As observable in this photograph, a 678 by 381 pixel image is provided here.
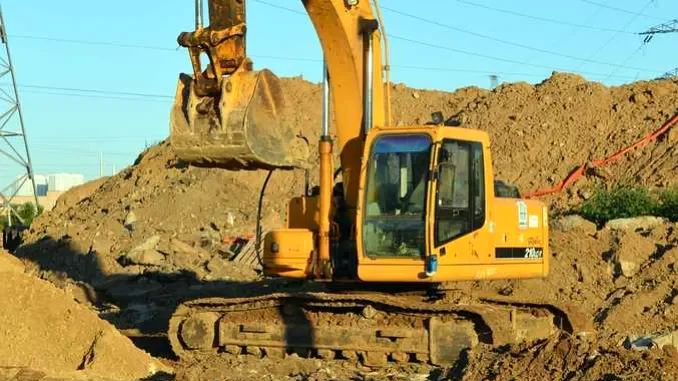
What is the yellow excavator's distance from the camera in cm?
1141

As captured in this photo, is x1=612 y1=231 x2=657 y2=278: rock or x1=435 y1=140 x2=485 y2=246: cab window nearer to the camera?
x1=435 y1=140 x2=485 y2=246: cab window

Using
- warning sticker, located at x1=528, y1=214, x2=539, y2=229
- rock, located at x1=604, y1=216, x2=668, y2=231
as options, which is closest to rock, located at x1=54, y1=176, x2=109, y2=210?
rock, located at x1=604, y1=216, x2=668, y2=231

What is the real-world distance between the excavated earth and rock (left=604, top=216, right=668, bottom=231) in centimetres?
5

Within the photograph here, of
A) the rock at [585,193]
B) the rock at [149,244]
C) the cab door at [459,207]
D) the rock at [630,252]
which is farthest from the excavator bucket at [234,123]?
the rock at [585,193]

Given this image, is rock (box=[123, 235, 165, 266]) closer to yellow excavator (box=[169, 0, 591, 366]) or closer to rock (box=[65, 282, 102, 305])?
rock (box=[65, 282, 102, 305])

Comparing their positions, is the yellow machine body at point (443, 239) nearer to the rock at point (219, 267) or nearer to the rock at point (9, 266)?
the rock at point (9, 266)

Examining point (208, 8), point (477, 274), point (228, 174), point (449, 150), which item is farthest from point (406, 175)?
point (228, 174)

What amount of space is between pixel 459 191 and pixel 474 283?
2797 millimetres

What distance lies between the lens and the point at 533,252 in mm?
12688

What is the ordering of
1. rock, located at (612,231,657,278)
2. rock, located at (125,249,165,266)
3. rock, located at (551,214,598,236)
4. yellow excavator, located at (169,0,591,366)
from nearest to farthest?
yellow excavator, located at (169,0,591,366) → rock, located at (612,231,657,278) → rock, located at (551,214,598,236) → rock, located at (125,249,165,266)

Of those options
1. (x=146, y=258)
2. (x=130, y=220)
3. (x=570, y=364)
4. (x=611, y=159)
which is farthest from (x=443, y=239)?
(x=130, y=220)

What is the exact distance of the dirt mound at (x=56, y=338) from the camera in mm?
11180

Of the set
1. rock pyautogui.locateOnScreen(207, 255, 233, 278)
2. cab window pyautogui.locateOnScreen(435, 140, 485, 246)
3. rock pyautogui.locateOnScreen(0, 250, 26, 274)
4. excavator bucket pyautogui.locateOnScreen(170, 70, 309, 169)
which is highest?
excavator bucket pyautogui.locateOnScreen(170, 70, 309, 169)

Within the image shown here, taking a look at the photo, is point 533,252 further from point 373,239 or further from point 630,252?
point 630,252
